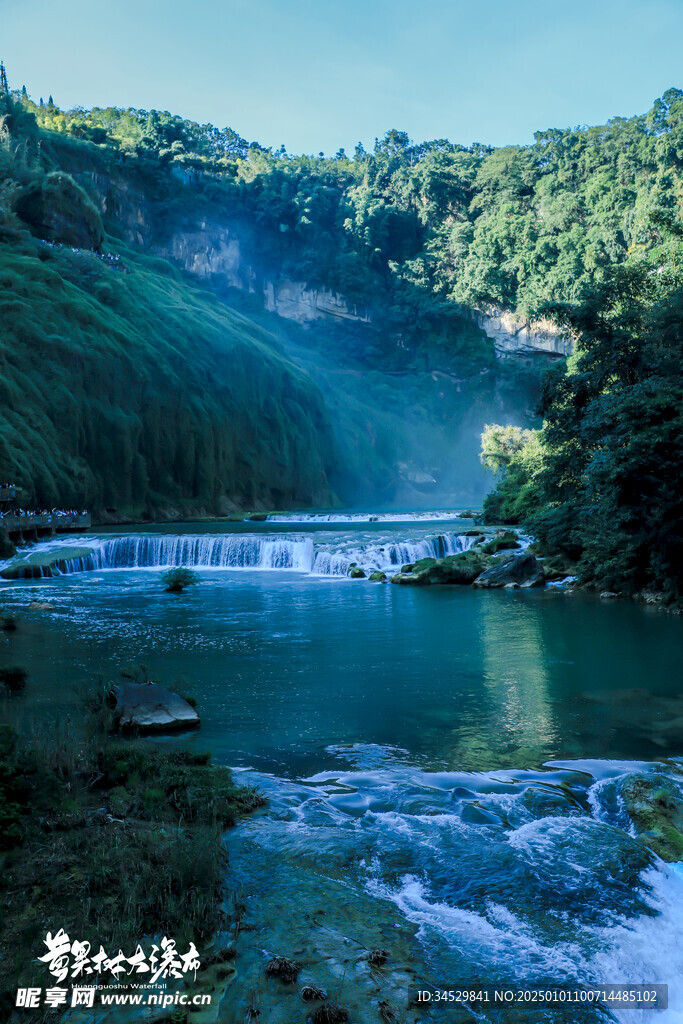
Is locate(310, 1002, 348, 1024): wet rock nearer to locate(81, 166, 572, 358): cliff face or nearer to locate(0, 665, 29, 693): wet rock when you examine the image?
locate(0, 665, 29, 693): wet rock

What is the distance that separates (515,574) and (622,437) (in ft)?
22.5

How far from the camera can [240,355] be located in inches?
2501

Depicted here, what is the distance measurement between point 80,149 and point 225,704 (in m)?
78.1

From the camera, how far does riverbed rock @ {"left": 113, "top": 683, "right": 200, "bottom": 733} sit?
29.1 ft

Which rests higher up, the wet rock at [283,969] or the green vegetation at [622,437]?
the green vegetation at [622,437]

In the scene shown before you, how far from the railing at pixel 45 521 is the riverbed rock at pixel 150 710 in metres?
22.8

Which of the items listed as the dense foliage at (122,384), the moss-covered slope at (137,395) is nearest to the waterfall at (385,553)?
the dense foliage at (122,384)

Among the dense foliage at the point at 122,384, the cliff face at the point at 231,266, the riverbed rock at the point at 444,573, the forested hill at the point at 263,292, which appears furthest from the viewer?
the cliff face at the point at 231,266

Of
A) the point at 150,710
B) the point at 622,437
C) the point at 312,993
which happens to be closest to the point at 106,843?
the point at 312,993

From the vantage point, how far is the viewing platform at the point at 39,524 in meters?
31.1

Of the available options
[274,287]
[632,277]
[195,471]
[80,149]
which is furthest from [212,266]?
[632,277]

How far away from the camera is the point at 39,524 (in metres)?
33.9

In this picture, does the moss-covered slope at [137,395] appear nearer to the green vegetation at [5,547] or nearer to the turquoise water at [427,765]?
the green vegetation at [5,547]

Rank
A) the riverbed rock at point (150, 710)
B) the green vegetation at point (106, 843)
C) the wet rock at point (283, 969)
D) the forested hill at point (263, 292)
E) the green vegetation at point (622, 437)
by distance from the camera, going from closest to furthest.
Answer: the wet rock at point (283, 969)
the green vegetation at point (106, 843)
the riverbed rock at point (150, 710)
the green vegetation at point (622, 437)
the forested hill at point (263, 292)
